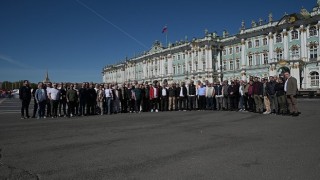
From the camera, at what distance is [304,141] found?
25.7 feet

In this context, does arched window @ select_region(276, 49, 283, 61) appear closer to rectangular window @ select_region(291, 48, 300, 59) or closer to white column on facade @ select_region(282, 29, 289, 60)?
white column on facade @ select_region(282, 29, 289, 60)

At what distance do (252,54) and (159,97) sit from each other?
5027 cm

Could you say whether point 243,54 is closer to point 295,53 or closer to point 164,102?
point 295,53

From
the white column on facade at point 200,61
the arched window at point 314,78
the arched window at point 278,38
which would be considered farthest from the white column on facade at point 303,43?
the white column on facade at point 200,61

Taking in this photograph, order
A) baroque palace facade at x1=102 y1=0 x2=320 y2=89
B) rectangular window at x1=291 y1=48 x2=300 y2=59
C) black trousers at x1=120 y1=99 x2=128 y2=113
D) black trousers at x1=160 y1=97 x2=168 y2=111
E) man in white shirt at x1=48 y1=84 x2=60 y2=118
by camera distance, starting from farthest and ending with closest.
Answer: rectangular window at x1=291 y1=48 x2=300 y2=59 < baroque palace facade at x1=102 y1=0 x2=320 y2=89 < black trousers at x1=160 y1=97 x2=168 y2=111 < black trousers at x1=120 y1=99 x2=128 y2=113 < man in white shirt at x1=48 y1=84 x2=60 y2=118

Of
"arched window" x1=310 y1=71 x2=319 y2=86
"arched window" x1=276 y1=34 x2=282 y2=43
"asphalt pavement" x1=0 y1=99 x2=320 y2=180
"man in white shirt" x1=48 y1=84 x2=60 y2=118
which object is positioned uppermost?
"arched window" x1=276 y1=34 x2=282 y2=43

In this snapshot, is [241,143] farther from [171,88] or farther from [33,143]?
[171,88]

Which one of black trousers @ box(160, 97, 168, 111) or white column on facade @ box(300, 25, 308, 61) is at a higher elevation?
white column on facade @ box(300, 25, 308, 61)

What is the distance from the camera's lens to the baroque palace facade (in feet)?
177

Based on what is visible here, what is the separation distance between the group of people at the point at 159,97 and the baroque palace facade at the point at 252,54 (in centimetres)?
3429

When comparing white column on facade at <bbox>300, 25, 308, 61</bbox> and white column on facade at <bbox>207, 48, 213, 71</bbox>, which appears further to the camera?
white column on facade at <bbox>207, 48, 213, 71</bbox>

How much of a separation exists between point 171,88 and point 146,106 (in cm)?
218

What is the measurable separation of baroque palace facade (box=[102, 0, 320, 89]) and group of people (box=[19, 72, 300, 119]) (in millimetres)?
34293

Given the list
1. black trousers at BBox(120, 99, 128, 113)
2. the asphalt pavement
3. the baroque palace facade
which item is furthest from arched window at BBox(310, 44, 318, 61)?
the asphalt pavement
